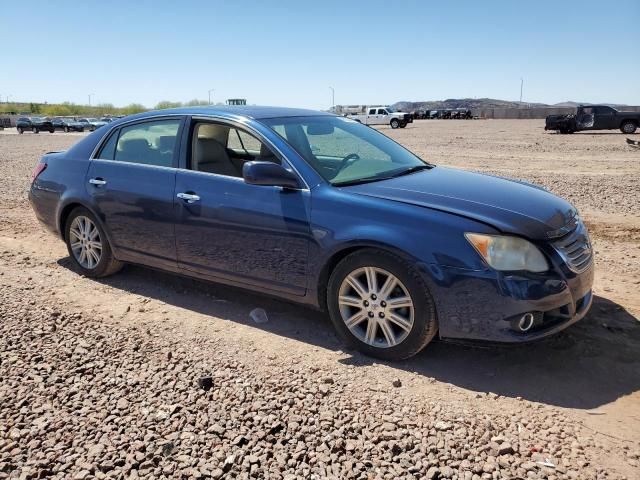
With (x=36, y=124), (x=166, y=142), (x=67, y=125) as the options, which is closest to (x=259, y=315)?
(x=166, y=142)

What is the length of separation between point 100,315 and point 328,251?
7.04 ft

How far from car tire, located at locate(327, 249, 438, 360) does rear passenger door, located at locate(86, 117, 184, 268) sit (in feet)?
5.59

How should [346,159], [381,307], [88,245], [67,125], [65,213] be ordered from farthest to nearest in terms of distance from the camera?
1. [67,125]
2. [65,213]
3. [88,245]
4. [346,159]
5. [381,307]

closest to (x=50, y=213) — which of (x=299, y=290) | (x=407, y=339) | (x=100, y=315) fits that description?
(x=100, y=315)

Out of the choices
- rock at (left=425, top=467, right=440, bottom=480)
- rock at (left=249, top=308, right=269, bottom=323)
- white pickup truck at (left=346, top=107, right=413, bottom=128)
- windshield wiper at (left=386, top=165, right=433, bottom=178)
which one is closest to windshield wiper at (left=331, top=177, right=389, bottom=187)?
windshield wiper at (left=386, top=165, right=433, bottom=178)

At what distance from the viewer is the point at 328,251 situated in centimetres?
397

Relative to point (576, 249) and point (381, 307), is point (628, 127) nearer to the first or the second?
point (576, 249)

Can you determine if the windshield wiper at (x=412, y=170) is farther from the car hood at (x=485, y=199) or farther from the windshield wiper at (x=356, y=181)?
the windshield wiper at (x=356, y=181)

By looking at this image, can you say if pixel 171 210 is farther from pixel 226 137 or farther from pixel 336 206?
pixel 336 206

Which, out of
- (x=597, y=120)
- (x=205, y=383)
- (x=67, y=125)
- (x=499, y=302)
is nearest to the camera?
(x=499, y=302)

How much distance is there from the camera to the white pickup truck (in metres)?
51.2

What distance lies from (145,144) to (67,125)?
57.9 meters

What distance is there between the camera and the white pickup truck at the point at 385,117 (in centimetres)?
5116

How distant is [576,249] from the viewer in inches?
152
